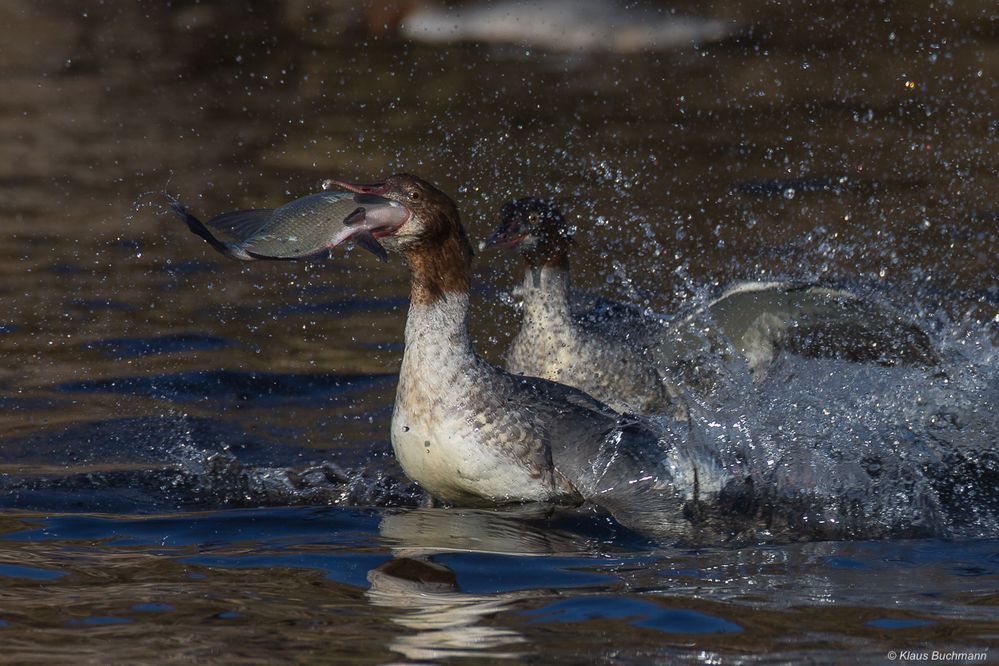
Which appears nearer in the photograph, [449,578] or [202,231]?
[202,231]

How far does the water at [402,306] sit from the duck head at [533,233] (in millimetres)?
1065

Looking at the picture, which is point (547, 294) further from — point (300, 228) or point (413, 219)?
point (300, 228)

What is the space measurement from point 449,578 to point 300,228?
1.34 meters

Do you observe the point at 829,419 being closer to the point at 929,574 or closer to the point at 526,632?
the point at 929,574

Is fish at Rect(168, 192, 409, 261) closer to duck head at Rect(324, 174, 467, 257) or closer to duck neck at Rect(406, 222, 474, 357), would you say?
duck head at Rect(324, 174, 467, 257)

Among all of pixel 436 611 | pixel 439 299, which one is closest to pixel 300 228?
pixel 439 299

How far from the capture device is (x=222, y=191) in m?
11.4

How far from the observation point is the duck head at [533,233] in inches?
287

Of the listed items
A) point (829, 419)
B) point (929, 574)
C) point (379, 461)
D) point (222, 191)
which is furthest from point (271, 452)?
point (222, 191)

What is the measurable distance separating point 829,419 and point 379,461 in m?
2.06

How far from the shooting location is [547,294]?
7250 mm

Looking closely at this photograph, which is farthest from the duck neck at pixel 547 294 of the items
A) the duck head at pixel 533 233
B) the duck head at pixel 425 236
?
the duck head at pixel 425 236

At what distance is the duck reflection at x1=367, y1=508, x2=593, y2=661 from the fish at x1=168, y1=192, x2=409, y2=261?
1.08m
